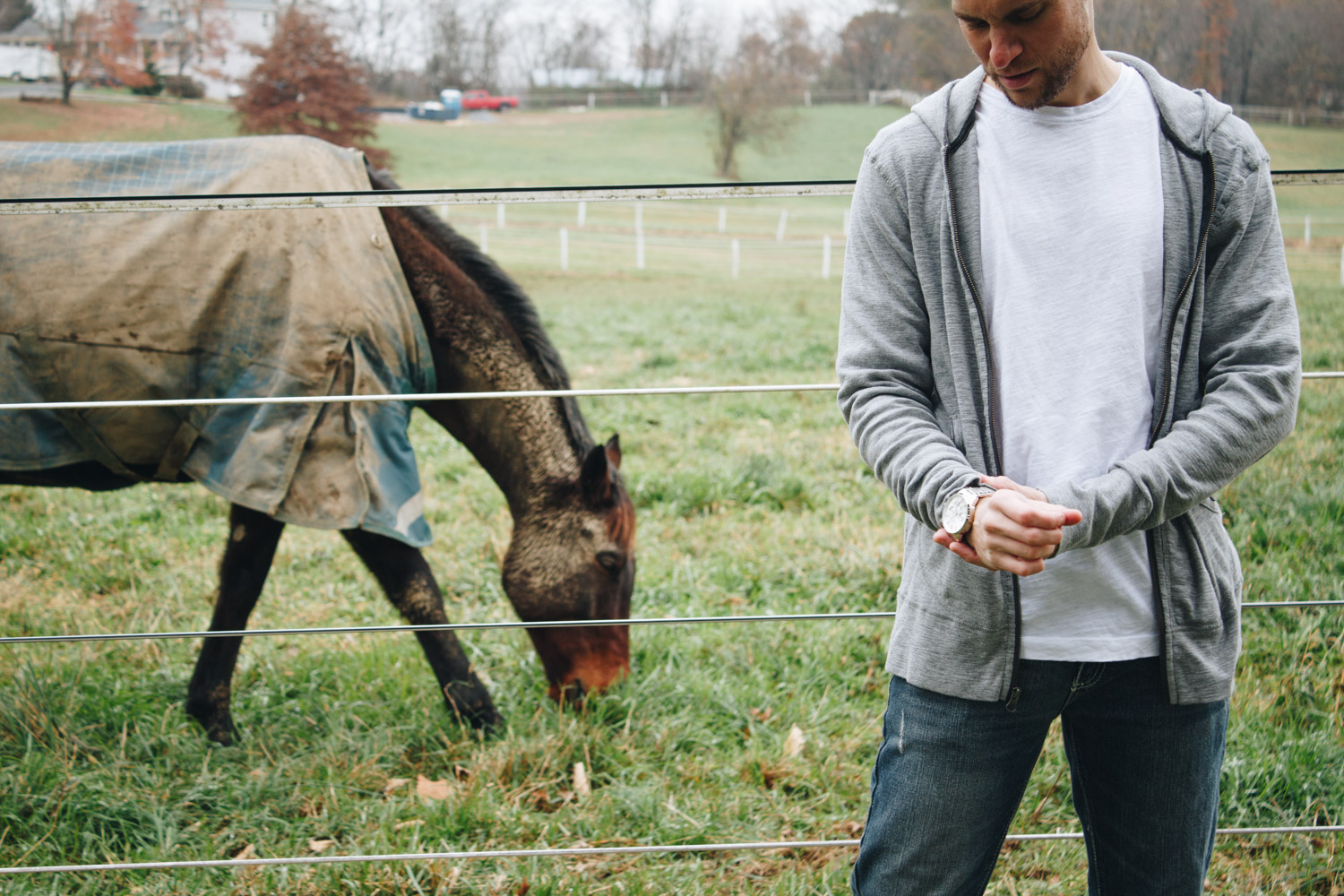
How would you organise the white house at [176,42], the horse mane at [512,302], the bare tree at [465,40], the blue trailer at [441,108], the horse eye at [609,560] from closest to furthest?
the horse eye at [609,560] < the horse mane at [512,302] < the white house at [176,42] < the bare tree at [465,40] < the blue trailer at [441,108]

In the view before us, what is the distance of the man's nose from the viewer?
1.17 m

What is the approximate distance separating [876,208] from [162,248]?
2253 mm

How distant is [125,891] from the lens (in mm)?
2072

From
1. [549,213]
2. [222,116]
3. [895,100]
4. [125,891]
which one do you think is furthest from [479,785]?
[549,213]

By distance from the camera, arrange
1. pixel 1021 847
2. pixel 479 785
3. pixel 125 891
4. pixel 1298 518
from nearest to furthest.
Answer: pixel 125 891, pixel 1021 847, pixel 479 785, pixel 1298 518

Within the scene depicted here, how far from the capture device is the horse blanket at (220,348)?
8.34ft

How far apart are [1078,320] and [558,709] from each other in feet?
6.91

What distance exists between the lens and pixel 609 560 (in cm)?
295

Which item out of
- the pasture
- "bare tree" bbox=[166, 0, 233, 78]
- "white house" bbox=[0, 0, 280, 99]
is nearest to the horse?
the pasture

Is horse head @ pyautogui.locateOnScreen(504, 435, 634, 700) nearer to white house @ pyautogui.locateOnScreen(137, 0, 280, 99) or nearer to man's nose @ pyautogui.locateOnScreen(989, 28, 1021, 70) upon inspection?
man's nose @ pyautogui.locateOnScreen(989, 28, 1021, 70)

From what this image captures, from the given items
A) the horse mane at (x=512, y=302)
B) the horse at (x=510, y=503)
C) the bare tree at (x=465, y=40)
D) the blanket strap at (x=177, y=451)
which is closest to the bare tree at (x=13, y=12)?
the horse at (x=510, y=503)

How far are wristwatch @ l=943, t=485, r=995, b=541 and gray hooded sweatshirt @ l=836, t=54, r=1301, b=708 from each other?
19 millimetres

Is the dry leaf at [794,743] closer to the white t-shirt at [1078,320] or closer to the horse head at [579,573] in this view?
the horse head at [579,573]

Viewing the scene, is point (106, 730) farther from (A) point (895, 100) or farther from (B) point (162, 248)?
(A) point (895, 100)
